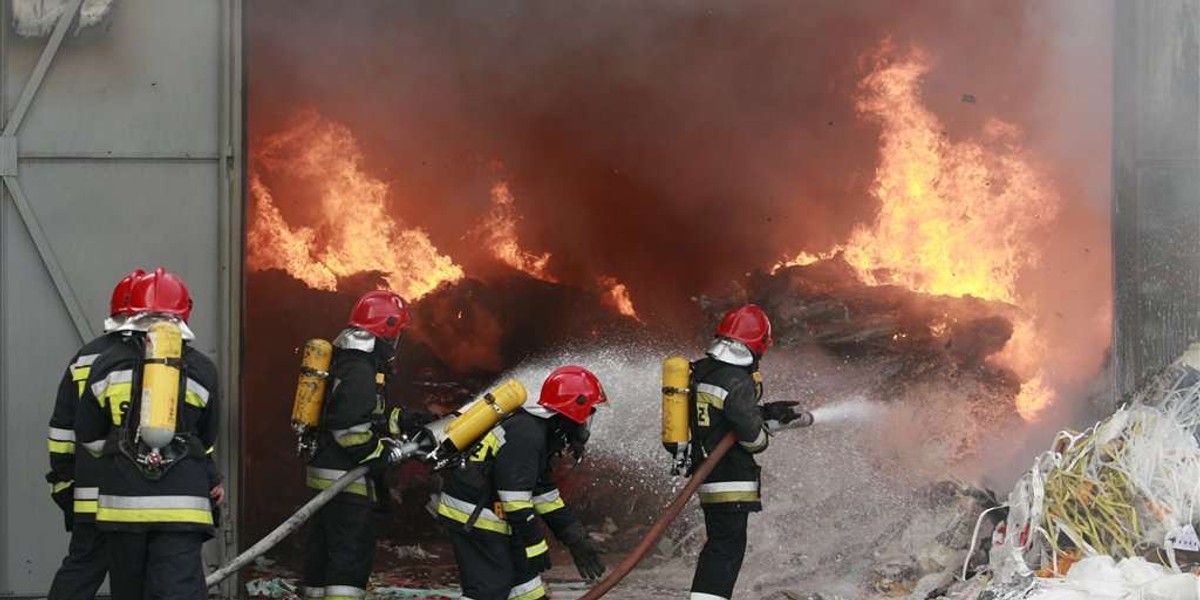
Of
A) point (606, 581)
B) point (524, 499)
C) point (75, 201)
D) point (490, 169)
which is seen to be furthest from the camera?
point (490, 169)

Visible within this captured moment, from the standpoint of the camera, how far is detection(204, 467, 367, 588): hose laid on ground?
24.3 ft

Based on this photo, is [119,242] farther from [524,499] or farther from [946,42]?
[946,42]

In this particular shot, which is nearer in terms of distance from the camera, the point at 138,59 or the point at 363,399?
the point at 363,399

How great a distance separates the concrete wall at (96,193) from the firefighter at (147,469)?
234 centimetres

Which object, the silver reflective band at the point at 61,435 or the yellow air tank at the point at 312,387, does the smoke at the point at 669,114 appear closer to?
the yellow air tank at the point at 312,387

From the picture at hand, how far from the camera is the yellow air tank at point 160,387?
6.07 m

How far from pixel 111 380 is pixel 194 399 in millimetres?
371

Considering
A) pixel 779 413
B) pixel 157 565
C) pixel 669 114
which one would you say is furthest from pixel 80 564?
pixel 669 114

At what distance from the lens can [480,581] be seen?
272 inches

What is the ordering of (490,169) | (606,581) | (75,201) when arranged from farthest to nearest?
(490,169), (75,201), (606,581)

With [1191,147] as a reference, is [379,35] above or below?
above

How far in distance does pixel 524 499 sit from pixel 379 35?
12.1 ft

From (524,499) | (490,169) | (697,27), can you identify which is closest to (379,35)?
(490,169)

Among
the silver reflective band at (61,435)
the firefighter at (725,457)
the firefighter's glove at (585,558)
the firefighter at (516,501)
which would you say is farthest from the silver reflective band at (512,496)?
the silver reflective band at (61,435)
